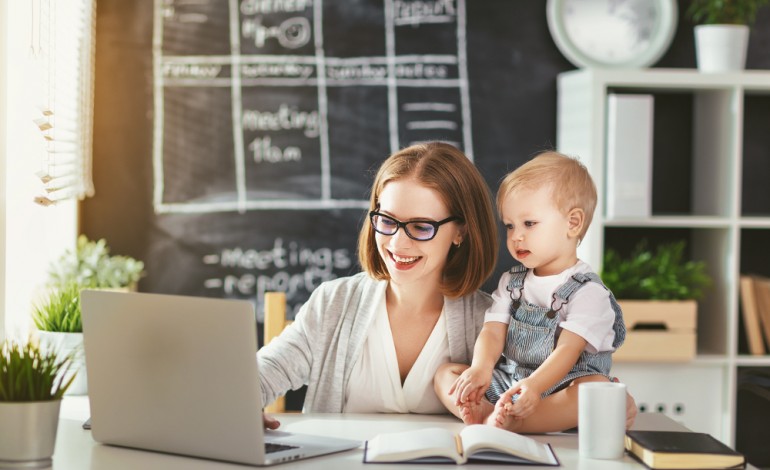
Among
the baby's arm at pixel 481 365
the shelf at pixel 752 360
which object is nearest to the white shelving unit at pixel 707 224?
the shelf at pixel 752 360

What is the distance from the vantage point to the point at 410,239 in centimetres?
187

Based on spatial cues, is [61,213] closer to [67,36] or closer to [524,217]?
[67,36]

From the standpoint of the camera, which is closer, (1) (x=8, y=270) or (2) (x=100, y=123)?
(1) (x=8, y=270)

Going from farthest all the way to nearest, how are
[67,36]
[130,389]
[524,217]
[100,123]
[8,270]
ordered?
[100,123]
[67,36]
[8,270]
[524,217]
[130,389]

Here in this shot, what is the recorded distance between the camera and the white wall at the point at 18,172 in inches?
85.0

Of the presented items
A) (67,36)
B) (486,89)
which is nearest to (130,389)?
(67,36)

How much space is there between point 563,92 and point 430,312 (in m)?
1.68

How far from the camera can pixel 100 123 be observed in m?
3.34

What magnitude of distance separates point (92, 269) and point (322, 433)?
1.41 meters

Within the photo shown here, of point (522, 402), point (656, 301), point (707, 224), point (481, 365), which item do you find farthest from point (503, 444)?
point (707, 224)

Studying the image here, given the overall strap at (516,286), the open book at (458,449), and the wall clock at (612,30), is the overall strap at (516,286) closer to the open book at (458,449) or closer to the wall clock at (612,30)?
the open book at (458,449)

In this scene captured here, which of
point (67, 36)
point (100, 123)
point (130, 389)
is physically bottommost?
point (130, 389)

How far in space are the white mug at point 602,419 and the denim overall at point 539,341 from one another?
29 centimetres

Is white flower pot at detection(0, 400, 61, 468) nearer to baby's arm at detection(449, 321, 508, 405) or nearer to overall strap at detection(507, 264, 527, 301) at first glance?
baby's arm at detection(449, 321, 508, 405)
